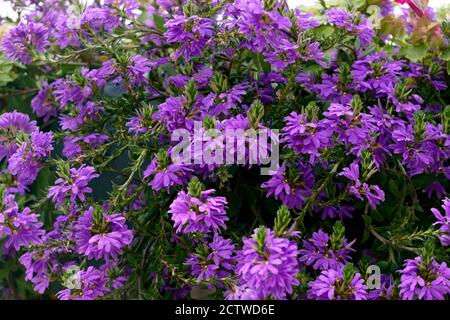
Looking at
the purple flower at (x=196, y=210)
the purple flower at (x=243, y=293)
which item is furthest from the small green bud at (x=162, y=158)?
the purple flower at (x=243, y=293)

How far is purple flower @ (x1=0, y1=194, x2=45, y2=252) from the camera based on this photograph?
96 cm

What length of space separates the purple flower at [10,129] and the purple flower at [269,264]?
61 centimetres

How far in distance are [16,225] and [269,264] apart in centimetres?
43

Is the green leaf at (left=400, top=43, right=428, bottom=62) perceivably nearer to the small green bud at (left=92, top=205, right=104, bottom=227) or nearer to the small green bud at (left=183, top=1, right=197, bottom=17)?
the small green bud at (left=183, top=1, right=197, bottom=17)

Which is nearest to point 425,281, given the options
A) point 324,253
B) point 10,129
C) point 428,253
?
point 428,253

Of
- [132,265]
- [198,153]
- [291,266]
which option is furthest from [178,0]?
[291,266]

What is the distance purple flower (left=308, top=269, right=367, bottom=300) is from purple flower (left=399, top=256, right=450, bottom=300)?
6 cm

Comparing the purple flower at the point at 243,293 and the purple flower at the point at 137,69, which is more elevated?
the purple flower at the point at 137,69

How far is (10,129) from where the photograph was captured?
1193 millimetres

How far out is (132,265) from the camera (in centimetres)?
106

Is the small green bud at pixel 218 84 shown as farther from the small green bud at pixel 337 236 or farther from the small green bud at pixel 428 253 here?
the small green bud at pixel 428 253

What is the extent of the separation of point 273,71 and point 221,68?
0.10 m

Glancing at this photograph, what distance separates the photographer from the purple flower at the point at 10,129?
3.86 ft
